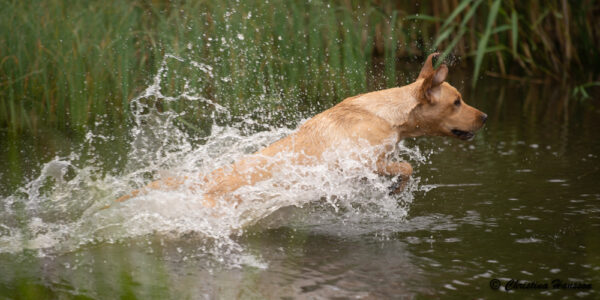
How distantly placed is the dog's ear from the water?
616mm

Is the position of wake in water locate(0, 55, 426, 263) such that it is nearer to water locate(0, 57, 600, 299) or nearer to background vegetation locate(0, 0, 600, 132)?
water locate(0, 57, 600, 299)

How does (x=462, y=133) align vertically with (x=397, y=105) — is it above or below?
below

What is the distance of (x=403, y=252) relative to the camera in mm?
4191

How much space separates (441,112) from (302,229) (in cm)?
125

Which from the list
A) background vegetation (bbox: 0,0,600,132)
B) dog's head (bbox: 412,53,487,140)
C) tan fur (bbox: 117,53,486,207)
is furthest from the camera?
background vegetation (bbox: 0,0,600,132)

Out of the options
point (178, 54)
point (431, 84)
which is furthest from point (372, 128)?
point (178, 54)

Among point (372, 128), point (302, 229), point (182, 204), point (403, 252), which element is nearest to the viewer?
point (403, 252)

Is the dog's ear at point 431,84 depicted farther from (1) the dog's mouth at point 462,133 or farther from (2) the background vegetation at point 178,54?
(2) the background vegetation at point 178,54

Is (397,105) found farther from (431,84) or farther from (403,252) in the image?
(403,252)

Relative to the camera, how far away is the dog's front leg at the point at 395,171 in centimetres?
491

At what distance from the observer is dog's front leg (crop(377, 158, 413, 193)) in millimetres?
4914

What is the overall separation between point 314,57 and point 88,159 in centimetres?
228

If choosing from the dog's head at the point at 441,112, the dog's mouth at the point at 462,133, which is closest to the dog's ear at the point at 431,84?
the dog's head at the point at 441,112

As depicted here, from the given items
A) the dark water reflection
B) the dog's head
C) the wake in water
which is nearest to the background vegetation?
the dark water reflection
